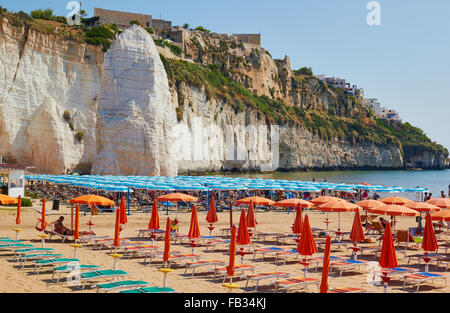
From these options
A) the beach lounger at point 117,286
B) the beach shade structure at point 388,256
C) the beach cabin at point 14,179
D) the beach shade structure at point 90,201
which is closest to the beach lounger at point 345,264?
the beach shade structure at point 388,256

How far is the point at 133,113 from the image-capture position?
2040 inches

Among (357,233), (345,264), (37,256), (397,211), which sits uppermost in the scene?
(397,211)

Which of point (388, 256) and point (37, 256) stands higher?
point (388, 256)

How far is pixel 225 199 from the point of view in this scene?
34.6 metres

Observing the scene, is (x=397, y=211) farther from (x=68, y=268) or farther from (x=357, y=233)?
(x=68, y=268)

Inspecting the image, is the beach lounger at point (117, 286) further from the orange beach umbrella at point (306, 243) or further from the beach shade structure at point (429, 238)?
the beach shade structure at point (429, 238)

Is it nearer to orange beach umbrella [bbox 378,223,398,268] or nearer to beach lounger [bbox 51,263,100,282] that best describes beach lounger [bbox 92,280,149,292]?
beach lounger [bbox 51,263,100,282]

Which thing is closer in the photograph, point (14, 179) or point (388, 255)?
point (388, 255)

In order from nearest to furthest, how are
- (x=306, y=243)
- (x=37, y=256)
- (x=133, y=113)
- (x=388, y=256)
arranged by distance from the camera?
(x=388, y=256), (x=306, y=243), (x=37, y=256), (x=133, y=113)

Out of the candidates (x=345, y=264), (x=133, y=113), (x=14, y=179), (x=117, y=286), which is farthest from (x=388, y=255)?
(x=133, y=113)

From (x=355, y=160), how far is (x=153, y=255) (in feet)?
381
